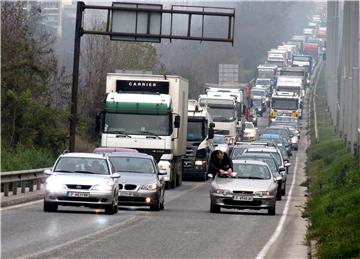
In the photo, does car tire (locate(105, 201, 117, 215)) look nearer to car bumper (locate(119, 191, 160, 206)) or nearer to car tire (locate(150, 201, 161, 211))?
car bumper (locate(119, 191, 160, 206))

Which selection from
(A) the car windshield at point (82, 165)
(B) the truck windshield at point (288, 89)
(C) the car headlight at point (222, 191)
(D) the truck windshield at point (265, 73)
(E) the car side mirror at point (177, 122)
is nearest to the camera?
(A) the car windshield at point (82, 165)

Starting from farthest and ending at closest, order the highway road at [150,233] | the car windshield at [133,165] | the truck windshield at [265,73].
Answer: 1. the truck windshield at [265,73]
2. the car windshield at [133,165]
3. the highway road at [150,233]

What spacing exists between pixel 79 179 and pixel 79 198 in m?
0.46

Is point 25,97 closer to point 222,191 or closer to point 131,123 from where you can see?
point 131,123

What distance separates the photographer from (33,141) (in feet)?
180

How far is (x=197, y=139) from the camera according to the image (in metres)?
60.7

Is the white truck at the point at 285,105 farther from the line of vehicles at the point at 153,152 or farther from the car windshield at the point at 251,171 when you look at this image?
the car windshield at the point at 251,171

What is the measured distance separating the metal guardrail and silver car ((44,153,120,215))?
5773mm

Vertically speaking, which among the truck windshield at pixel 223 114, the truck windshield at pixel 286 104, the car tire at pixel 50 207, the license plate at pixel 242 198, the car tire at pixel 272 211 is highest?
the truck windshield at pixel 286 104

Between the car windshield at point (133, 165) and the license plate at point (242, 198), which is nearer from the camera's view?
the license plate at point (242, 198)

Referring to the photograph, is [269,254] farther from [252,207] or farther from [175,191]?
[175,191]

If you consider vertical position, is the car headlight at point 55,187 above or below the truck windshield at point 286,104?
below

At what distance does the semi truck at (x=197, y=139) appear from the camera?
6038 cm

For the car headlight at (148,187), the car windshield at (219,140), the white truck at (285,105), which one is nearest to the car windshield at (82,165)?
the car headlight at (148,187)
